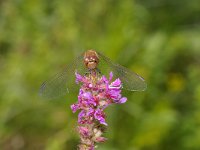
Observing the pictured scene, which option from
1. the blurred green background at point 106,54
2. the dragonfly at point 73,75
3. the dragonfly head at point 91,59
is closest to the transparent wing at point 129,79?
the dragonfly at point 73,75

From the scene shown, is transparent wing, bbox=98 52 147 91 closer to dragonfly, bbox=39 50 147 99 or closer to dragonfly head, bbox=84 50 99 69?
dragonfly, bbox=39 50 147 99

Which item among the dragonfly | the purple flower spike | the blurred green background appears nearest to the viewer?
the purple flower spike

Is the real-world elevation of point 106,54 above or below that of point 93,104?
above

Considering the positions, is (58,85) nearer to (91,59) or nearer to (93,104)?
(91,59)

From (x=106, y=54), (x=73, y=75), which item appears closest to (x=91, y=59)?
(x=73, y=75)

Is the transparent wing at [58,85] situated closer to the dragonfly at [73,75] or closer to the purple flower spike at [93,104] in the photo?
the dragonfly at [73,75]

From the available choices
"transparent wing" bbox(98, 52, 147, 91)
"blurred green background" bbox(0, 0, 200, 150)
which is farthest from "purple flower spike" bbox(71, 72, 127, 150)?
Result: "blurred green background" bbox(0, 0, 200, 150)

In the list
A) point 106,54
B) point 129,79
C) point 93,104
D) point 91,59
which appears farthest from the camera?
point 106,54
